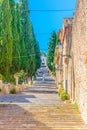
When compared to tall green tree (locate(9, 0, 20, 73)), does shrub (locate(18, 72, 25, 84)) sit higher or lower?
lower

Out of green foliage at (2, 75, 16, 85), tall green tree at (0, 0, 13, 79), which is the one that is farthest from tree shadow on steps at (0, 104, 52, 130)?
green foliage at (2, 75, 16, 85)

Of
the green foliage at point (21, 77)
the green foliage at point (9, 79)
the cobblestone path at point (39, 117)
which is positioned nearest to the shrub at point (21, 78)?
the green foliage at point (21, 77)

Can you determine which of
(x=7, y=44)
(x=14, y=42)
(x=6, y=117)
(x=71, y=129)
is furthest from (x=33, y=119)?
(x=14, y=42)

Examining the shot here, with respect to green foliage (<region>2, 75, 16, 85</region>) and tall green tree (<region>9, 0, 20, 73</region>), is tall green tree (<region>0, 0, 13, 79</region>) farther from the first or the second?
tall green tree (<region>9, 0, 20, 73</region>)

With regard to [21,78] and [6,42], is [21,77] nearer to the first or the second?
[21,78]

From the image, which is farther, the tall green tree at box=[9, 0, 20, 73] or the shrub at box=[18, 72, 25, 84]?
the shrub at box=[18, 72, 25, 84]

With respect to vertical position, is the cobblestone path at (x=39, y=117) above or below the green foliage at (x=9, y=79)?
above

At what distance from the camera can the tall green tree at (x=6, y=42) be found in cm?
3169

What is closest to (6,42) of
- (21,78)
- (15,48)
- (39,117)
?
(15,48)

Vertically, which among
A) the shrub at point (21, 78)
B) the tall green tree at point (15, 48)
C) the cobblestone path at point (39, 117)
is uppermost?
the tall green tree at point (15, 48)

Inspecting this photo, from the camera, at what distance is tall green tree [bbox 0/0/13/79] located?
104 ft

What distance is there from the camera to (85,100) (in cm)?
1254

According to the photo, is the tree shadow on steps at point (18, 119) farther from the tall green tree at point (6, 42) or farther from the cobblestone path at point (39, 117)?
the tall green tree at point (6, 42)

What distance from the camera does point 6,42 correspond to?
32531 mm
